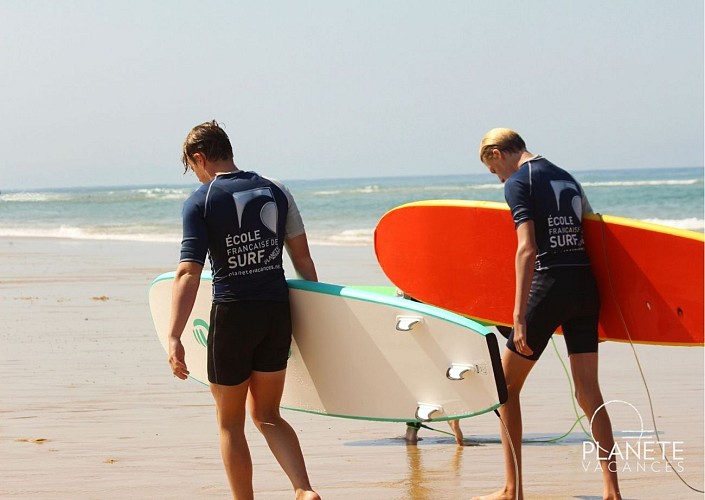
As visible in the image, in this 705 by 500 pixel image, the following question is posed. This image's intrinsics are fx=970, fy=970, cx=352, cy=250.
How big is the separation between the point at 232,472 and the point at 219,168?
39.5 inches

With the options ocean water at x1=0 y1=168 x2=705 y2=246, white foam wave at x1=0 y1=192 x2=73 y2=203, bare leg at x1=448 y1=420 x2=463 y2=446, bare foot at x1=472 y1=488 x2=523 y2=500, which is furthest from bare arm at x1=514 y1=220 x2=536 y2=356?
white foam wave at x1=0 y1=192 x2=73 y2=203

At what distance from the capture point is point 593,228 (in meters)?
3.68

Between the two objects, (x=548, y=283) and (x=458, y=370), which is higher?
(x=548, y=283)

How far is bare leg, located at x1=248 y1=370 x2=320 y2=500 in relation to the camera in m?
3.21

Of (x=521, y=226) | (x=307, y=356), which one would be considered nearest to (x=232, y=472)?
(x=307, y=356)

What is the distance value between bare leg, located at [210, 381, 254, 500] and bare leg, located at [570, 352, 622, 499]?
3.96ft

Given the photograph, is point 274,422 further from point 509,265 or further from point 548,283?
point 509,265

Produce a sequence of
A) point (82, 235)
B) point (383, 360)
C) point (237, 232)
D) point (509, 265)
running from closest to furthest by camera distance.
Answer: point (237, 232) < point (383, 360) < point (509, 265) < point (82, 235)

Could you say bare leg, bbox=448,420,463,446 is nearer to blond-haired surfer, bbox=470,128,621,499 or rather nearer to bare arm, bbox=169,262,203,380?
blond-haired surfer, bbox=470,128,621,499

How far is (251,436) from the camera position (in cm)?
471

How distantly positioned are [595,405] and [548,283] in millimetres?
468

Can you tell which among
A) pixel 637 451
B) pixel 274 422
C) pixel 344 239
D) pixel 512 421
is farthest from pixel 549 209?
pixel 344 239

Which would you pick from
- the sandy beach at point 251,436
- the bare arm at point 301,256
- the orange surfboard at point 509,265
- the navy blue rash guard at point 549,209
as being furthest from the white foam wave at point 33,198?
the navy blue rash guard at point 549,209

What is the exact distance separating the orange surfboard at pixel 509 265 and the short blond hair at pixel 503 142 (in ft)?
1.36
